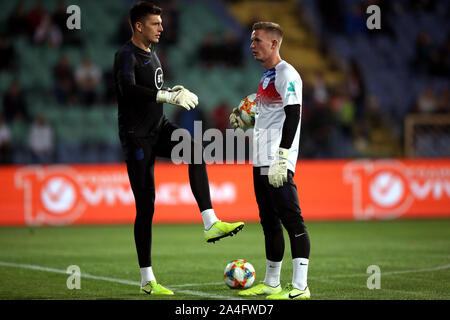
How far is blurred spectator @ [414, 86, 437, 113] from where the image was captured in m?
20.9

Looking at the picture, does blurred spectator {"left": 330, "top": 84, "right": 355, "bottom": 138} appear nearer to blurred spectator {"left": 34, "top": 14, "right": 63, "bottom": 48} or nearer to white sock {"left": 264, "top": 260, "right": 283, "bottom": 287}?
blurred spectator {"left": 34, "top": 14, "right": 63, "bottom": 48}

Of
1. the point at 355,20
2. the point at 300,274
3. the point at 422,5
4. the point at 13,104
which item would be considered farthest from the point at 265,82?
the point at 422,5

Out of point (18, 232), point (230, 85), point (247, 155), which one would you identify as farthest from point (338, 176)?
point (18, 232)

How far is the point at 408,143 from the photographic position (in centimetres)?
1966

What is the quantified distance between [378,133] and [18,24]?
389 inches

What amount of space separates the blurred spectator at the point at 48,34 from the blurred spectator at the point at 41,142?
2835mm

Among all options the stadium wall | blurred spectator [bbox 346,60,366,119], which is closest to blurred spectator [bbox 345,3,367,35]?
blurred spectator [bbox 346,60,366,119]

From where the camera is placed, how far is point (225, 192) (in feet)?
54.3

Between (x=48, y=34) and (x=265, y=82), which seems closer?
(x=265, y=82)

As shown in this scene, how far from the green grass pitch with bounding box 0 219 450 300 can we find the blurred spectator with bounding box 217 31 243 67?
19.8 ft

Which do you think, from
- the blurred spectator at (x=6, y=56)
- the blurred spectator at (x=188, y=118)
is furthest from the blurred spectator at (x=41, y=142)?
the blurred spectator at (x=188, y=118)

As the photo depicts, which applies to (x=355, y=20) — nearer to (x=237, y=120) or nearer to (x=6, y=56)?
(x=6, y=56)

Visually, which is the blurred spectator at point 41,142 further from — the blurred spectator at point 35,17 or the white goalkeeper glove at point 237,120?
the white goalkeeper glove at point 237,120
